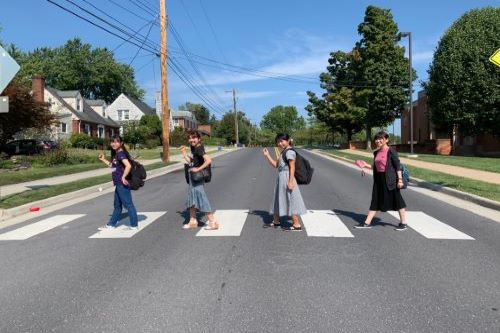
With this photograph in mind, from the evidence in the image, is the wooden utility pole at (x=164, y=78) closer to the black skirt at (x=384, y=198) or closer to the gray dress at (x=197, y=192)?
the gray dress at (x=197, y=192)

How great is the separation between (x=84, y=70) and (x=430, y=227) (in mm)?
94388

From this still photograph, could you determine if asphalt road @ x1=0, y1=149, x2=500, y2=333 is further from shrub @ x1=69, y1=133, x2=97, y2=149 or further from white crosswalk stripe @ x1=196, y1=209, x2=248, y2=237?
shrub @ x1=69, y1=133, x2=97, y2=149

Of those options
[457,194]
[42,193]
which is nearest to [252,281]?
[457,194]

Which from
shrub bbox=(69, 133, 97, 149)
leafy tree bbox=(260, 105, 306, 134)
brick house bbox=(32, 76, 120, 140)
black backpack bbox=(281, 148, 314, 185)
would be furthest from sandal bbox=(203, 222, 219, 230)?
leafy tree bbox=(260, 105, 306, 134)

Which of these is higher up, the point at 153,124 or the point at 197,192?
the point at 153,124

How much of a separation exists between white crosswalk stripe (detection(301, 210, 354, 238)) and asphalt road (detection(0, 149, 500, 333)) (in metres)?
0.18

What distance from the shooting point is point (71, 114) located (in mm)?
55219

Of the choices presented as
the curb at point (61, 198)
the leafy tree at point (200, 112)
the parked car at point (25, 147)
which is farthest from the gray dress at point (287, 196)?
A: the leafy tree at point (200, 112)

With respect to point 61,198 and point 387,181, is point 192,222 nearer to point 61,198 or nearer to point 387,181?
point 387,181

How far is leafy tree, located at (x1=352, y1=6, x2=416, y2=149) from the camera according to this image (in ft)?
165

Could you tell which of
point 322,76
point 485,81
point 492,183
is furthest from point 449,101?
point 322,76

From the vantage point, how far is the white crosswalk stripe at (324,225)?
27.1 ft

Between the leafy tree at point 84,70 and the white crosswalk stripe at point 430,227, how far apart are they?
9127 centimetres

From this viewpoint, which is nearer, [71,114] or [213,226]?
[213,226]
